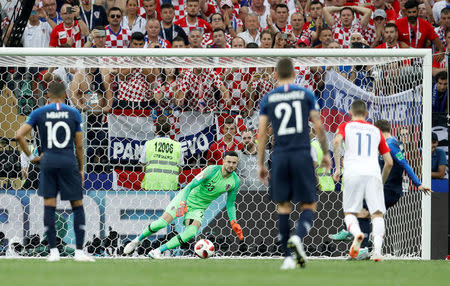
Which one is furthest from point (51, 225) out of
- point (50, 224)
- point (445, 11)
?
point (445, 11)

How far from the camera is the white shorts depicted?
10.1 m

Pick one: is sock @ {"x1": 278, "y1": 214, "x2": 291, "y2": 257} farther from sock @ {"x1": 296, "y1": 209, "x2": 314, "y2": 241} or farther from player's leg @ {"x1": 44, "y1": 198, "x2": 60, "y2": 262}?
player's leg @ {"x1": 44, "y1": 198, "x2": 60, "y2": 262}

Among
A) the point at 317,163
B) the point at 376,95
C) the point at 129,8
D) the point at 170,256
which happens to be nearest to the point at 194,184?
the point at 170,256

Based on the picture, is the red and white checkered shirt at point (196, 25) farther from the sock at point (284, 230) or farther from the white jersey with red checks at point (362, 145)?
the sock at point (284, 230)

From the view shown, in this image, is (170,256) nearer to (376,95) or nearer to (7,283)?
(376,95)

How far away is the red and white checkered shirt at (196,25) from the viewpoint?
15707 mm

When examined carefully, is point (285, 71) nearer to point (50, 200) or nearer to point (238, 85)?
point (50, 200)

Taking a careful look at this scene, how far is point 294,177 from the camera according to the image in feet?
26.3

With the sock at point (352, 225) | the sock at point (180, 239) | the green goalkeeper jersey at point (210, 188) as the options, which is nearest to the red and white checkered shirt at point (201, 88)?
the green goalkeeper jersey at point (210, 188)

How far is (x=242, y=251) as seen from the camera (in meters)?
12.6

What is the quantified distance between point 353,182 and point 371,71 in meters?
3.78

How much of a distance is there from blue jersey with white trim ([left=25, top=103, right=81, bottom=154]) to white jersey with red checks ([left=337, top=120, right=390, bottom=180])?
9.89 ft

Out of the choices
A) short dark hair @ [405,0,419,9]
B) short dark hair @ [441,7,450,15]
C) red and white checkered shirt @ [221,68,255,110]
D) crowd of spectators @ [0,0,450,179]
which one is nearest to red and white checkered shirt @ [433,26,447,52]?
crowd of spectators @ [0,0,450,179]

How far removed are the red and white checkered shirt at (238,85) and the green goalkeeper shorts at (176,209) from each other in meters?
1.87
